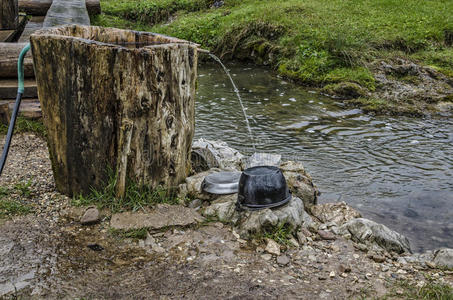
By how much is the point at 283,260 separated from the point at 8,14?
7.11 meters

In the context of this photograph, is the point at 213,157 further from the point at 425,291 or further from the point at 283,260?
the point at 425,291

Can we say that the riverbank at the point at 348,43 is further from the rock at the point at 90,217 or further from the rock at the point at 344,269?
the rock at the point at 90,217

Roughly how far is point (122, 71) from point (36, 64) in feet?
2.50

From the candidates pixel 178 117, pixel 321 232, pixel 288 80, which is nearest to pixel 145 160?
pixel 178 117

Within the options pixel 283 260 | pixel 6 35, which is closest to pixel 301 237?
pixel 283 260

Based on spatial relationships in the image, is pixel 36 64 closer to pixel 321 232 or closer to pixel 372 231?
pixel 321 232

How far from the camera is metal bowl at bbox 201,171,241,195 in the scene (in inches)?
153

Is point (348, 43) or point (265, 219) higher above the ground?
point (348, 43)

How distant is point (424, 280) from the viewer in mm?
3027

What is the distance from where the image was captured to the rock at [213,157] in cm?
462

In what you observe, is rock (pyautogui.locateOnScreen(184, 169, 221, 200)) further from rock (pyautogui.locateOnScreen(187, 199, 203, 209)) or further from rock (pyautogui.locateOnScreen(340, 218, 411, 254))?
rock (pyautogui.locateOnScreen(340, 218, 411, 254))

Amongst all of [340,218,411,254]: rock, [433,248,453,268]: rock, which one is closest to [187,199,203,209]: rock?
[340,218,411,254]: rock

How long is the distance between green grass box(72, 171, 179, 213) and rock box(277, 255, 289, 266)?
1171 millimetres

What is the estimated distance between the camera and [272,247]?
3328mm
